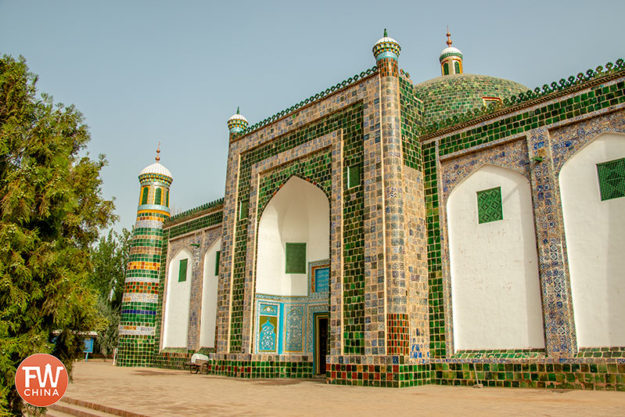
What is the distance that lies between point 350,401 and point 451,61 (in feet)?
38.3

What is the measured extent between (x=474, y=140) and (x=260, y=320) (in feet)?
20.1

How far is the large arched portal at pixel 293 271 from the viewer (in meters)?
11.8

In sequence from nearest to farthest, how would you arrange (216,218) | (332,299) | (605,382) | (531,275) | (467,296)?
(605,382) → (531,275) → (467,296) → (332,299) → (216,218)

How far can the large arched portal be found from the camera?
11820 mm

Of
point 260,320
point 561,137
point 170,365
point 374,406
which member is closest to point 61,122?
point 374,406

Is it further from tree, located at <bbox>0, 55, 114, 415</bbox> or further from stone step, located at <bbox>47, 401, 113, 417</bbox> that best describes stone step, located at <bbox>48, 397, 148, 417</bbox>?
tree, located at <bbox>0, 55, 114, 415</bbox>

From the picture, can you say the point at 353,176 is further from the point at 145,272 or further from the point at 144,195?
the point at 144,195

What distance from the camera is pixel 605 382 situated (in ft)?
23.3


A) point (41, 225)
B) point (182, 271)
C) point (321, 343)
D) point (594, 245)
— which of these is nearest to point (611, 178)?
point (594, 245)

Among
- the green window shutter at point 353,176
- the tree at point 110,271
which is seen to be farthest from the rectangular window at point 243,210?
the tree at point 110,271

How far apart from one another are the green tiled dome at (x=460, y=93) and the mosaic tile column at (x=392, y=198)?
7.99ft

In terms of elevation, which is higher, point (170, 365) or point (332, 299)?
point (332, 299)

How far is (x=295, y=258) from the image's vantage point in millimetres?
12570

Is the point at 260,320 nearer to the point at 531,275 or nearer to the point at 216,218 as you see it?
the point at 216,218
